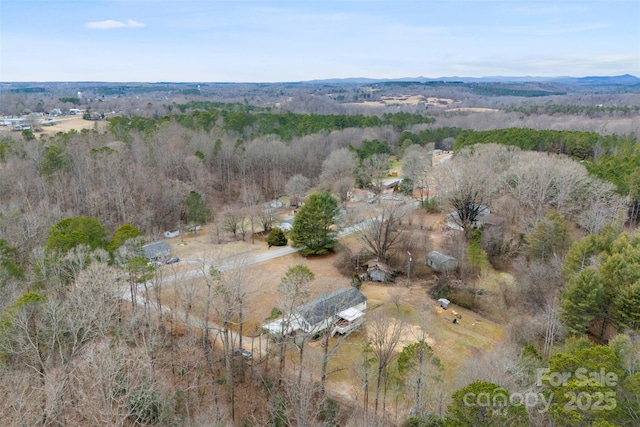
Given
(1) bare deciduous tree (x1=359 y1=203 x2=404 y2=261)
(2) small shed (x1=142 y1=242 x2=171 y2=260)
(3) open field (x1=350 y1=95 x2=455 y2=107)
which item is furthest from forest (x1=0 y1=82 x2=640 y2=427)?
(3) open field (x1=350 y1=95 x2=455 y2=107)

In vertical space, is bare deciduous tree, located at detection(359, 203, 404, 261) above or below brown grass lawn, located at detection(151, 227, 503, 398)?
above

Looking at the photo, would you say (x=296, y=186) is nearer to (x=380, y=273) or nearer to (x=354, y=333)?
(x=380, y=273)

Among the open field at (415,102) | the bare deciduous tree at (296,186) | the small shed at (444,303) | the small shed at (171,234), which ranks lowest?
the small shed at (444,303)

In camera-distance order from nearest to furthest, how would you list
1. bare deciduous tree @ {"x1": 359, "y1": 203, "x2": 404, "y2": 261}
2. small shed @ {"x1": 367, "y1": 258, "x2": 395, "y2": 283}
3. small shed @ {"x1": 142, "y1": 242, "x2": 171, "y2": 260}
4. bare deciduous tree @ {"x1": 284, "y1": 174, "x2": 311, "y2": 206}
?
small shed @ {"x1": 367, "y1": 258, "x2": 395, "y2": 283}, small shed @ {"x1": 142, "y1": 242, "x2": 171, "y2": 260}, bare deciduous tree @ {"x1": 359, "y1": 203, "x2": 404, "y2": 261}, bare deciduous tree @ {"x1": 284, "y1": 174, "x2": 311, "y2": 206}

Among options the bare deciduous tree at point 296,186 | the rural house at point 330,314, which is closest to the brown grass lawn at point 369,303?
the rural house at point 330,314

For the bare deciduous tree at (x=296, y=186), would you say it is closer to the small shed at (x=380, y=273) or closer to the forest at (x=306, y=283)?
the forest at (x=306, y=283)

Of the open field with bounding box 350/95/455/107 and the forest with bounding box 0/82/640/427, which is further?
the open field with bounding box 350/95/455/107

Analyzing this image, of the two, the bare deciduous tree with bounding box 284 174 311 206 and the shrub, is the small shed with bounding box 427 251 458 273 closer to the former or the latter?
the shrub
